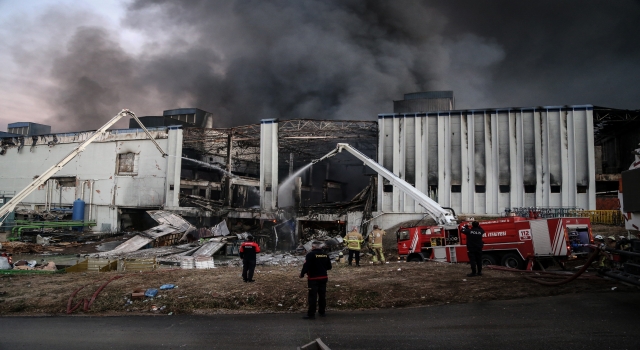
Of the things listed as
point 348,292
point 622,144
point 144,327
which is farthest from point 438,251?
point 622,144

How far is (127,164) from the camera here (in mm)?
32375

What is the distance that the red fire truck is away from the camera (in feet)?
41.1

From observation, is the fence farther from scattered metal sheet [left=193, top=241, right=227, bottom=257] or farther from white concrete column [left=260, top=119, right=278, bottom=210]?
scattered metal sheet [left=193, top=241, right=227, bottom=257]

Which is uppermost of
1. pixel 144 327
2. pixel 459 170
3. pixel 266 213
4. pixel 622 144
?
pixel 622 144

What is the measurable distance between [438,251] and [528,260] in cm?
313

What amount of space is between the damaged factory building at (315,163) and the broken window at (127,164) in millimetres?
79

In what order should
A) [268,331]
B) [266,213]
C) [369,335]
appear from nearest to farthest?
[369,335], [268,331], [266,213]

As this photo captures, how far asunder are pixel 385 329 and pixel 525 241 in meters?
8.23

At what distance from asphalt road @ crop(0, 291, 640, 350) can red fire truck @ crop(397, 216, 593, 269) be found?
4311mm

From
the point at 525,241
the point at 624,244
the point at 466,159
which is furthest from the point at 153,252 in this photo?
the point at 624,244

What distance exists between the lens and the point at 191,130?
29.9 m

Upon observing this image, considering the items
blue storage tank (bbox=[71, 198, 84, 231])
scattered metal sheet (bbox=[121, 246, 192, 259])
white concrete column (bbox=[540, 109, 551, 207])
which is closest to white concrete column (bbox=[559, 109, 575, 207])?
white concrete column (bbox=[540, 109, 551, 207])

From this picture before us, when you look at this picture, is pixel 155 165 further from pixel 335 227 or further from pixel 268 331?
pixel 268 331

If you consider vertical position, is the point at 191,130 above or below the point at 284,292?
above
